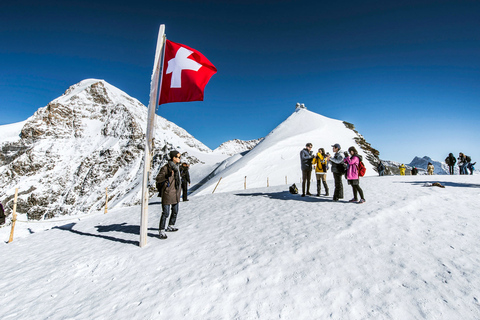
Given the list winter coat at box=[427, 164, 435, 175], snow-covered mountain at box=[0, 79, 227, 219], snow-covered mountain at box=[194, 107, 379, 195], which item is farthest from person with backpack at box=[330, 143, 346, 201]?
snow-covered mountain at box=[0, 79, 227, 219]

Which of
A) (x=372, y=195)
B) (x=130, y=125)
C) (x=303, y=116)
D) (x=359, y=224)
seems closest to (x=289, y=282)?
(x=359, y=224)

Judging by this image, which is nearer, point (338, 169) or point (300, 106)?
point (338, 169)

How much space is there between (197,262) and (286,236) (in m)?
2.21

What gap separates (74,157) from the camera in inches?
5202

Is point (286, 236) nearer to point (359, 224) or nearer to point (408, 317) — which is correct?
point (359, 224)

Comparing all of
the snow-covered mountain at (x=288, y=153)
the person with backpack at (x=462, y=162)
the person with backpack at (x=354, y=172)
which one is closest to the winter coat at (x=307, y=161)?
the person with backpack at (x=354, y=172)

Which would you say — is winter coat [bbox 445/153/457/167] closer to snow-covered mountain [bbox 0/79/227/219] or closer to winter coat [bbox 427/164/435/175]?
winter coat [bbox 427/164/435/175]

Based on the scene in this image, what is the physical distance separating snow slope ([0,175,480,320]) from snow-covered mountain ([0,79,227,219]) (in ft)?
307

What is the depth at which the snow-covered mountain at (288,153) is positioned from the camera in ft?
102

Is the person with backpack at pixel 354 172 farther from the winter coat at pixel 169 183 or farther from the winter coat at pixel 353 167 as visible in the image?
the winter coat at pixel 169 183

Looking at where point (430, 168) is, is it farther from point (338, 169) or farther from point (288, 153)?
point (338, 169)

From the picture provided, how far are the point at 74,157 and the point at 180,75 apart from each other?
522 feet

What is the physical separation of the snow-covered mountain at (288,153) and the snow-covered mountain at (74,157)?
5713cm

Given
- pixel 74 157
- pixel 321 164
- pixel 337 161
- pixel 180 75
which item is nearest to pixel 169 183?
pixel 180 75
